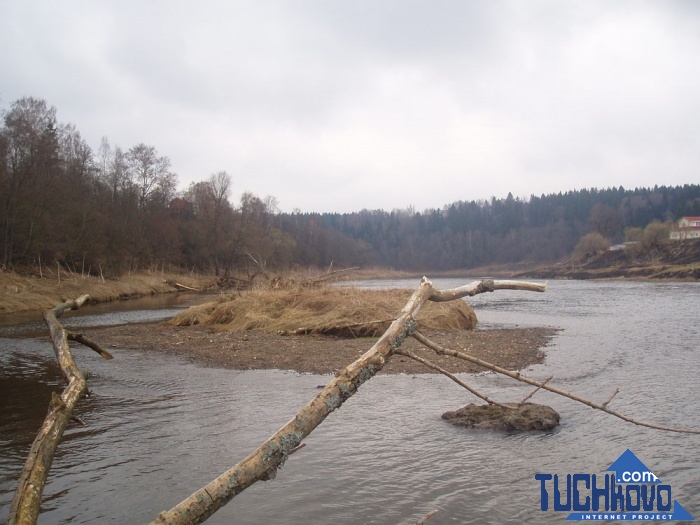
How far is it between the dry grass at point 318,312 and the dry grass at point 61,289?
36.6 ft

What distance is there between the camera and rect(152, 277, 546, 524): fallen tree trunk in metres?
2.89

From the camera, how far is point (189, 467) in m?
5.78

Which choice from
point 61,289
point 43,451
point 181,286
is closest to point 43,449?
point 43,451

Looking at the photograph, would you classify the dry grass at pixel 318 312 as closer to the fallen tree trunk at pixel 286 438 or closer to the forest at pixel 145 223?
the forest at pixel 145 223

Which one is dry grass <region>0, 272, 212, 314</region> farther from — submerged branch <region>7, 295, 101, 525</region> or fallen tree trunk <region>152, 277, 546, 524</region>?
fallen tree trunk <region>152, 277, 546, 524</region>

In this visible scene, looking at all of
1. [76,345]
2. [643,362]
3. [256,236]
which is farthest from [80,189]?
[643,362]

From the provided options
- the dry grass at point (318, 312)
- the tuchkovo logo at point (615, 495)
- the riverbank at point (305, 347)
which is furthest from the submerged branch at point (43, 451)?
the dry grass at point (318, 312)

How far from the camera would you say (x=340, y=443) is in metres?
6.58

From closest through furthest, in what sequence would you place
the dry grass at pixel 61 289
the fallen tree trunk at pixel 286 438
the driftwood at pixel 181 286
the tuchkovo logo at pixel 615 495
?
the fallen tree trunk at pixel 286 438 → the tuchkovo logo at pixel 615 495 → the dry grass at pixel 61 289 → the driftwood at pixel 181 286

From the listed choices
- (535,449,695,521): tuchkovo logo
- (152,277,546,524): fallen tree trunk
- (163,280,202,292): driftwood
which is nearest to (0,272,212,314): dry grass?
(163,280,202,292): driftwood

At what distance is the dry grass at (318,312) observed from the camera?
55.7 feet

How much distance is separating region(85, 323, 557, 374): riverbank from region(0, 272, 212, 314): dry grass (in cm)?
1114

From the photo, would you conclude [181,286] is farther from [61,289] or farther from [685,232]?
[685,232]

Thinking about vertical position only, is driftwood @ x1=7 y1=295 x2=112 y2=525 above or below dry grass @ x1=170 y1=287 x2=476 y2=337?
above
